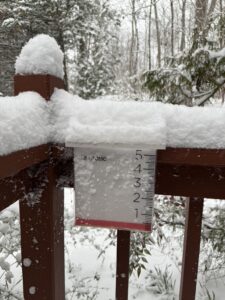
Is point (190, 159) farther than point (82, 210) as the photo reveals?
No

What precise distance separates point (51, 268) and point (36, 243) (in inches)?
3.6

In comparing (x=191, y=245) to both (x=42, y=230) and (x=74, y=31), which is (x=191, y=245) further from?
(x=74, y=31)

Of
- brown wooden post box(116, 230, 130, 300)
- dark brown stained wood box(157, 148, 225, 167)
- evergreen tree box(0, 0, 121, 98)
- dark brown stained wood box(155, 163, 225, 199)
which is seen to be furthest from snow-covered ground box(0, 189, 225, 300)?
evergreen tree box(0, 0, 121, 98)

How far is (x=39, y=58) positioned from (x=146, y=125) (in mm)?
363

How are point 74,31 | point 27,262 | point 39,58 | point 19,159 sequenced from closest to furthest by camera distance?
point 19,159, point 39,58, point 27,262, point 74,31

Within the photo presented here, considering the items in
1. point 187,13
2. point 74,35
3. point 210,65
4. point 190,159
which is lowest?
point 190,159

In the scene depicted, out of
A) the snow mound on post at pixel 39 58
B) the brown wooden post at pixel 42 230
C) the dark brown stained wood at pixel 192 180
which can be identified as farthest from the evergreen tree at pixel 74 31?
the dark brown stained wood at pixel 192 180

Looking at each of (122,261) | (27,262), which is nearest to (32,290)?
(27,262)

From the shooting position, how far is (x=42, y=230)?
981mm

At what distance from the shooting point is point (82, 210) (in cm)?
93

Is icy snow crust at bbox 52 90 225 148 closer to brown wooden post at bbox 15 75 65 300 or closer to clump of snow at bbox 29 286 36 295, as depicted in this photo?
brown wooden post at bbox 15 75 65 300

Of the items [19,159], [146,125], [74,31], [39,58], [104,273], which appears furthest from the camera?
[74,31]

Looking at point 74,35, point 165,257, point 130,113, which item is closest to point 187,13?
point 74,35

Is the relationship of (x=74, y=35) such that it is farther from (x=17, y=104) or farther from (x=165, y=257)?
(x=17, y=104)
